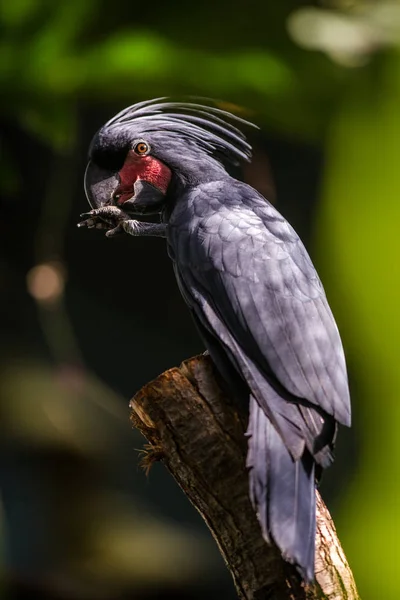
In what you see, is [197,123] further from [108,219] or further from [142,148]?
[108,219]

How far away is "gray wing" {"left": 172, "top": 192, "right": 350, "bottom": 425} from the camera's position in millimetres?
1093

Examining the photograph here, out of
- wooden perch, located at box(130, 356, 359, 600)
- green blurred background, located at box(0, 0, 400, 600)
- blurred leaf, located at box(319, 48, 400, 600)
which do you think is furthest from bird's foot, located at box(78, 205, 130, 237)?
blurred leaf, located at box(319, 48, 400, 600)

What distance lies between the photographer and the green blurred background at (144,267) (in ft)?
6.72

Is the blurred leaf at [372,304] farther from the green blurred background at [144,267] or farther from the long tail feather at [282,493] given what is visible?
the long tail feather at [282,493]

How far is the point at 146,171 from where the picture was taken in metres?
1.33

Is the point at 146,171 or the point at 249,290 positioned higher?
the point at 146,171

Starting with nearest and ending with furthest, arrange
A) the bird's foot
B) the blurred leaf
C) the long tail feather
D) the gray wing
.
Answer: the long tail feather, the gray wing, the bird's foot, the blurred leaf

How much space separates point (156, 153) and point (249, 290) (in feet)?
1.11

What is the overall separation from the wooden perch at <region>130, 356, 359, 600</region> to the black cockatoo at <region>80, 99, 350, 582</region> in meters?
0.06

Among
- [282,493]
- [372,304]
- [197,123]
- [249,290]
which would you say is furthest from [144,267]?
[282,493]

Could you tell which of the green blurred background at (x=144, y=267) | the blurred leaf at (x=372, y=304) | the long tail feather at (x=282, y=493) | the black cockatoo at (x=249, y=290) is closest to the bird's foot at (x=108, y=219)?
the black cockatoo at (x=249, y=290)

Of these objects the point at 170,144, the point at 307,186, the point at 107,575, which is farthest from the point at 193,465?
the point at 107,575

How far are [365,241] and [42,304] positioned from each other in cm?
128

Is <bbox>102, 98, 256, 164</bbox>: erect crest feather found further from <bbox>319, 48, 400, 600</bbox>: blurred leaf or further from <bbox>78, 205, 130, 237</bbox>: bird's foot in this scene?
<bbox>319, 48, 400, 600</bbox>: blurred leaf
